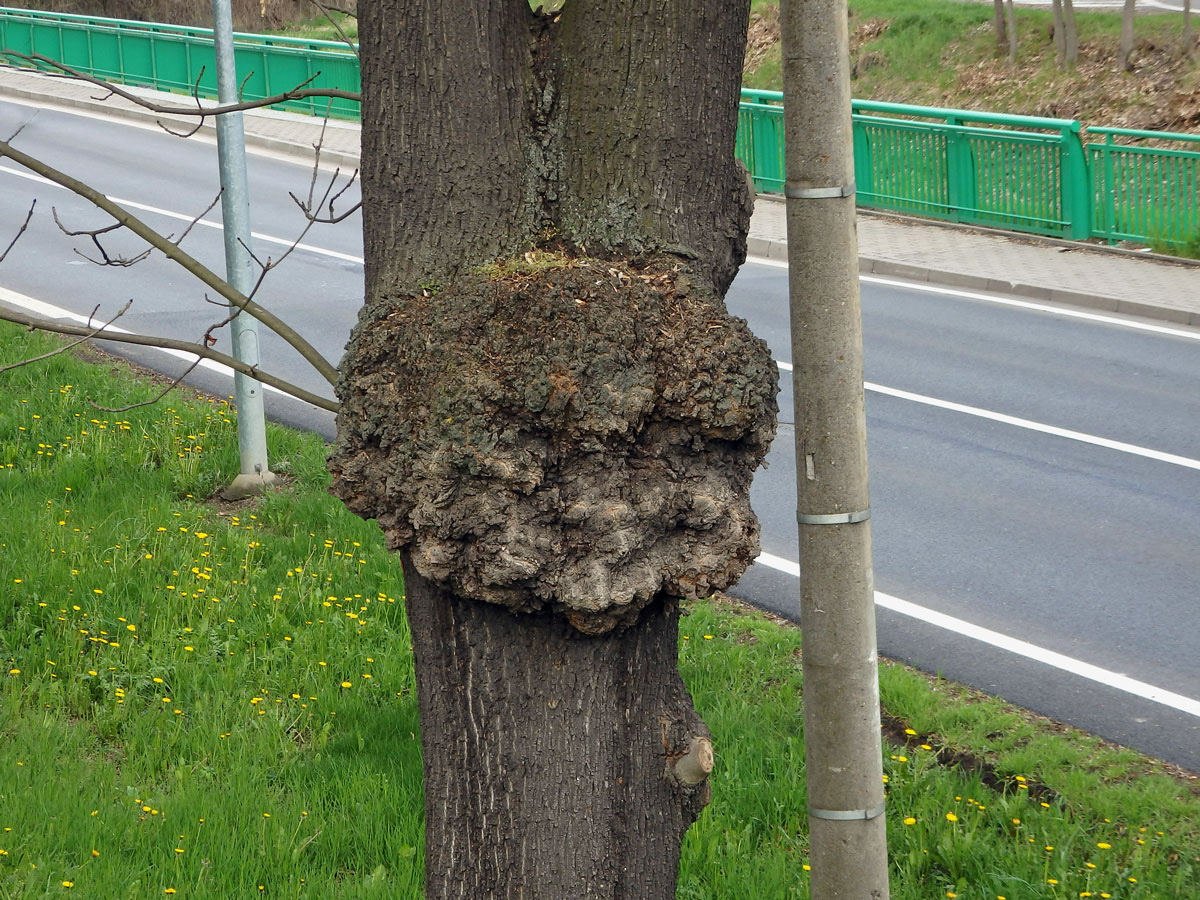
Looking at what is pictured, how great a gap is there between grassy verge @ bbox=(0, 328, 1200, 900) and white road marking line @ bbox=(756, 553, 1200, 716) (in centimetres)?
65

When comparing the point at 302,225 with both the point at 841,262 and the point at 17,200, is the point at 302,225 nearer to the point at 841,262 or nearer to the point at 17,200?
the point at 17,200

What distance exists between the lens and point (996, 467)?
28.6 ft

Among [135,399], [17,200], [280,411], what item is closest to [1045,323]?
[280,411]

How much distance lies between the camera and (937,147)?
56.3 feet

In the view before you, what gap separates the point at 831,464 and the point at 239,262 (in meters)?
5.83

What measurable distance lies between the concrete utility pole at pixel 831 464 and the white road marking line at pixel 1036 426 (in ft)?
20.3

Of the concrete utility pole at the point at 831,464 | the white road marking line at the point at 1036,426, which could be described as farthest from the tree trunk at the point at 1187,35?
the concrete utility pole at the point at 831,464

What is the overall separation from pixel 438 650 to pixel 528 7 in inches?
45.7

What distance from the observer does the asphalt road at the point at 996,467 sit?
5992 mm

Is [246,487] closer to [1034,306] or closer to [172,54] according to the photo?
[1034,306]

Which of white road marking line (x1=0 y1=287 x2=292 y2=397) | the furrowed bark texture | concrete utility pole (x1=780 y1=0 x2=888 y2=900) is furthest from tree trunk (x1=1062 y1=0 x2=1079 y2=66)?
the furrowed bark texture

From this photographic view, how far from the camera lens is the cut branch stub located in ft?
7.01

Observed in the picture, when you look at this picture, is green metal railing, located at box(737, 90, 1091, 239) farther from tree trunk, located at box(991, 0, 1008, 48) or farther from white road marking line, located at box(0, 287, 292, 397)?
tree trunk, located at box(991, 0, 1008, 48)

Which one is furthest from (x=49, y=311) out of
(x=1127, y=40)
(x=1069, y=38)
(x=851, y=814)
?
(x=1069, y=38)
